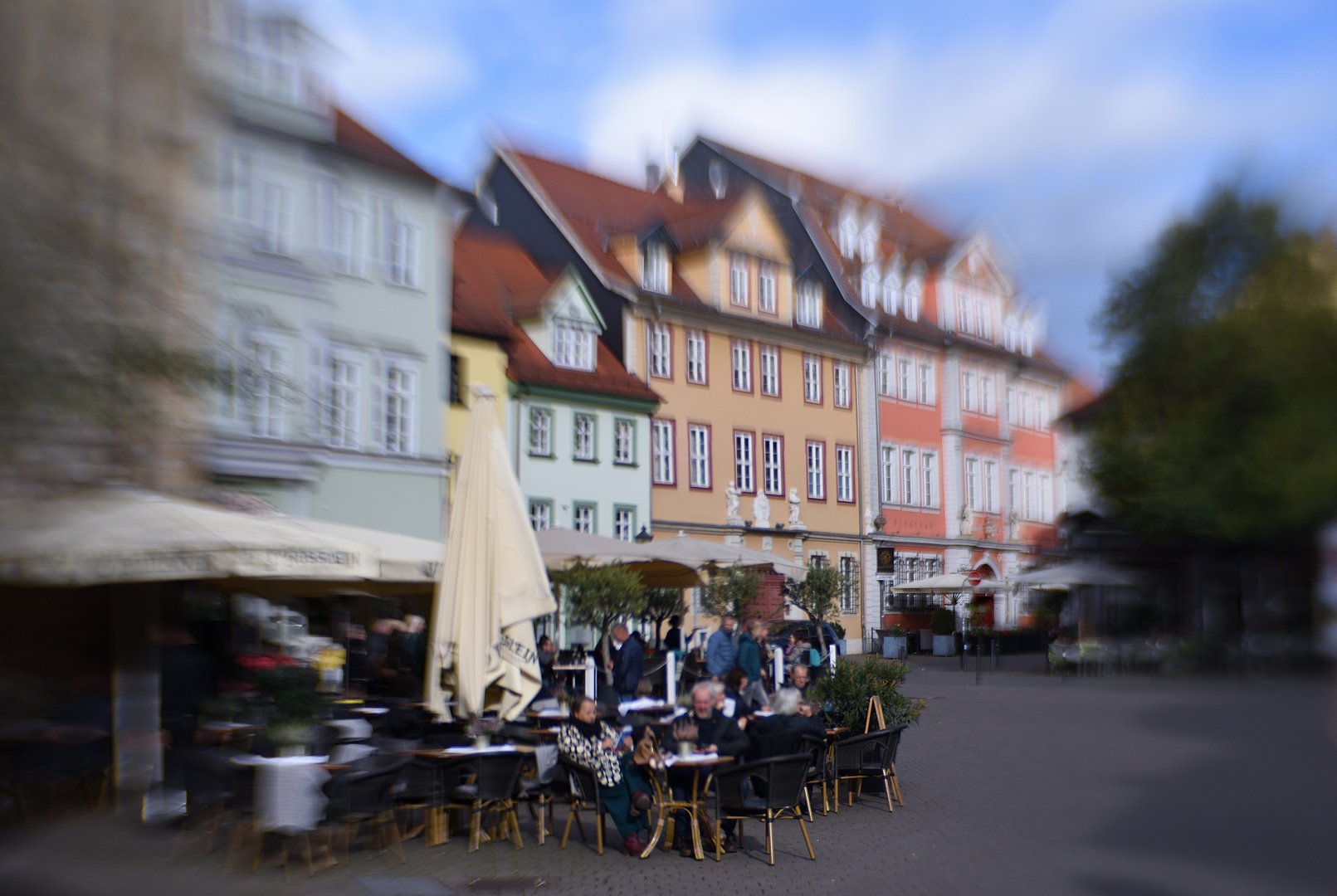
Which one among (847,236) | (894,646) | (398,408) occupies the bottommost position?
(894,646)

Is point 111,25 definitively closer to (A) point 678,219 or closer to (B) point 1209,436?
(B) point 1209,436

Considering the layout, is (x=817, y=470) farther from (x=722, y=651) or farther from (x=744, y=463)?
(x=722, y=651)

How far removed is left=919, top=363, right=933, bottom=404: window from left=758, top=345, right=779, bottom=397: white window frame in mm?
8010

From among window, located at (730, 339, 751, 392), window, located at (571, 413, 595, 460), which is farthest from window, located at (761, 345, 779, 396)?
window, located at (571, 413, 595, 460)

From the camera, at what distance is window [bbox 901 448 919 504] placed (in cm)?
4431

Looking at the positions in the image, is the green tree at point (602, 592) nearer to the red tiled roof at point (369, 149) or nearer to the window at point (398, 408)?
the window at point (398, 408)

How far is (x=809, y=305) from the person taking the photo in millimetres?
41562

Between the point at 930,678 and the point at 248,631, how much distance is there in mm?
16368

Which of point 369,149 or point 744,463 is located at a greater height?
point 369,149

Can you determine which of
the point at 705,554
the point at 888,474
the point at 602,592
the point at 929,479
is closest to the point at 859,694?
the point at 602,592

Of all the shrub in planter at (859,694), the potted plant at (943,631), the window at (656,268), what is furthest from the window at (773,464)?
the shrub in planter at (859,694)

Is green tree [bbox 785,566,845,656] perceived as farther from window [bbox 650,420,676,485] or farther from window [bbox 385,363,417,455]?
window [bbox 385,363,417,455]

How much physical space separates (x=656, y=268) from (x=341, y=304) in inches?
521

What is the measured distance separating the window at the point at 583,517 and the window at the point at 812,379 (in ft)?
35.3
